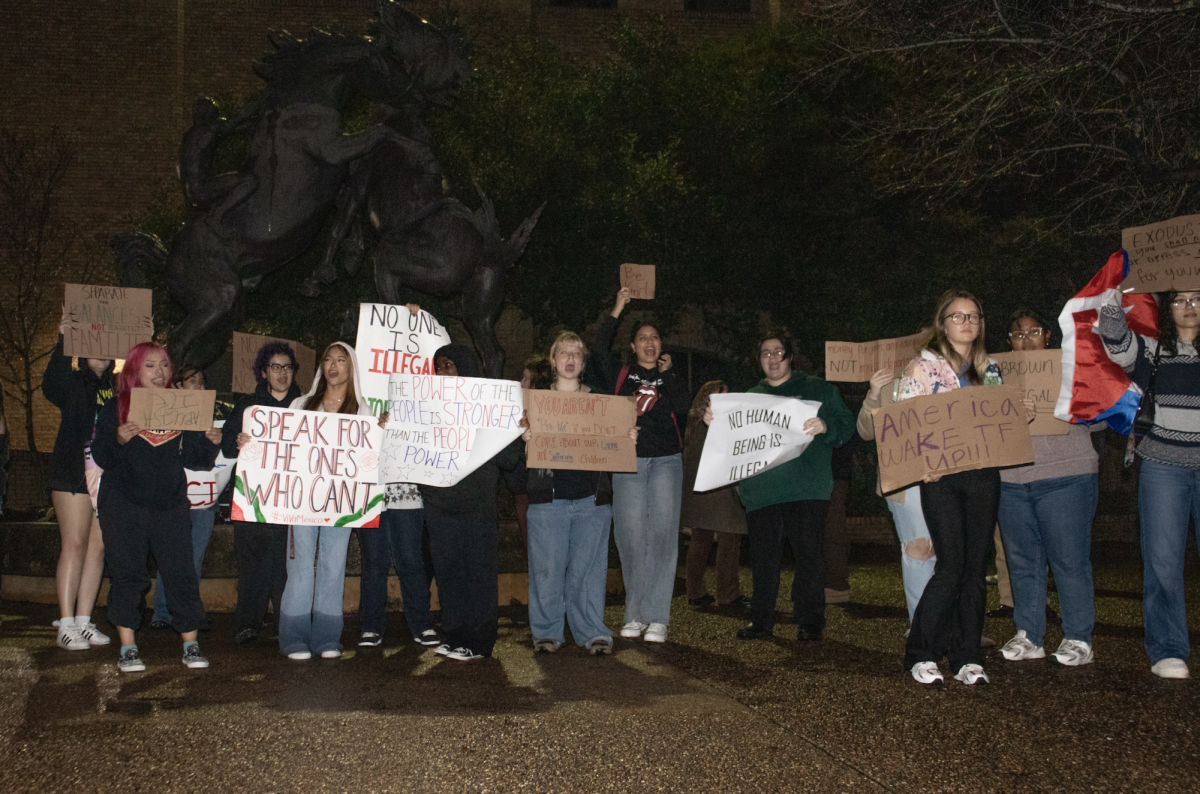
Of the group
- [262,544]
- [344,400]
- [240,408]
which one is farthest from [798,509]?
[240,408]

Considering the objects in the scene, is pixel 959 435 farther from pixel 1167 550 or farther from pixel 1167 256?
pixel 1167 256

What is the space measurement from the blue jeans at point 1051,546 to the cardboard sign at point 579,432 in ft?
6.86

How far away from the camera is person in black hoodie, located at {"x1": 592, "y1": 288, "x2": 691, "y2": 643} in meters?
6.46

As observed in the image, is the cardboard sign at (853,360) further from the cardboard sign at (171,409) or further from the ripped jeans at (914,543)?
the cardboard sign at (171,409)

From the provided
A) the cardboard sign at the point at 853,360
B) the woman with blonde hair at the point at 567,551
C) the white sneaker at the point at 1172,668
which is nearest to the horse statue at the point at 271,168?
the woman with blonde hair at the point at 567,551

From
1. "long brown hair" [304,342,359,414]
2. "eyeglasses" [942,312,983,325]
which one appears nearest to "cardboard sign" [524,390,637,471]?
"long brown hair" [304,342,359,414]

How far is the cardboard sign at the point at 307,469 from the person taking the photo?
228 inches

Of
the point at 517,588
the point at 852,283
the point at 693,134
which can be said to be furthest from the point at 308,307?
the point at 517,588

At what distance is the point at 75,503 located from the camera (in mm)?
6348

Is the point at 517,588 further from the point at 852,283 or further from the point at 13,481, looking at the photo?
the point at 13,481

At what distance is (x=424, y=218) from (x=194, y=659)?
12.1 feet

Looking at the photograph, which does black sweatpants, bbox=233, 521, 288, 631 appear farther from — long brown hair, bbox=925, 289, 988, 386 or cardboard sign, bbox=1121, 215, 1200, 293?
cardboard sign, bbox=1121, 215, 1200, 293

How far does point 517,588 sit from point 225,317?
2.98 meters

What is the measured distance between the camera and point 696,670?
5520 mm
